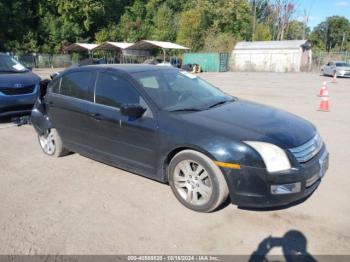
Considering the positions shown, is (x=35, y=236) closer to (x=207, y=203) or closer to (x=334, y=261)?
(x=207, y=203)

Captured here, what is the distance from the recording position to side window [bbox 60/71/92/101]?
195 inches

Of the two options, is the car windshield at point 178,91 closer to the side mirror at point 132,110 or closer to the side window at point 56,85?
the side mirror at point 132,110

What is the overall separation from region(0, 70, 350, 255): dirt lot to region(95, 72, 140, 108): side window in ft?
3.58

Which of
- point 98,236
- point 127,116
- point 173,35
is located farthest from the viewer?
point 173,35

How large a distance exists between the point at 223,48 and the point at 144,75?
43.7 m

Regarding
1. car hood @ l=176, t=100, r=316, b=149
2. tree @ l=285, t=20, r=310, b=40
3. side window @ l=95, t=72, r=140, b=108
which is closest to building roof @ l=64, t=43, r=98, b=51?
side window @ l=95, t=72, r=140, b=108

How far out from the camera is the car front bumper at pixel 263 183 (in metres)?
3.41

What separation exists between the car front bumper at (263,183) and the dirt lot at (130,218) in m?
0.28

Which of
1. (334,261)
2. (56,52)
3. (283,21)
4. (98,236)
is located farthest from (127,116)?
(283,21)

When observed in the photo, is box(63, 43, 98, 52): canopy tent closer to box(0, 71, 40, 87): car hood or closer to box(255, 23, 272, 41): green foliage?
box(255, 23, 272, 41): green foliage

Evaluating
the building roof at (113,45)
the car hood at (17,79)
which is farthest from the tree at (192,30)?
the car hood at (17,79)

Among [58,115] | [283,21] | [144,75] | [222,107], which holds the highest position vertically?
[283,21]

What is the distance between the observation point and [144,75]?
4.64m

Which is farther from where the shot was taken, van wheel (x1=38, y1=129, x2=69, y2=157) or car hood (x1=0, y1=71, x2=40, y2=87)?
car hood (x1=0, y1=71, x2=40, y2=87)
